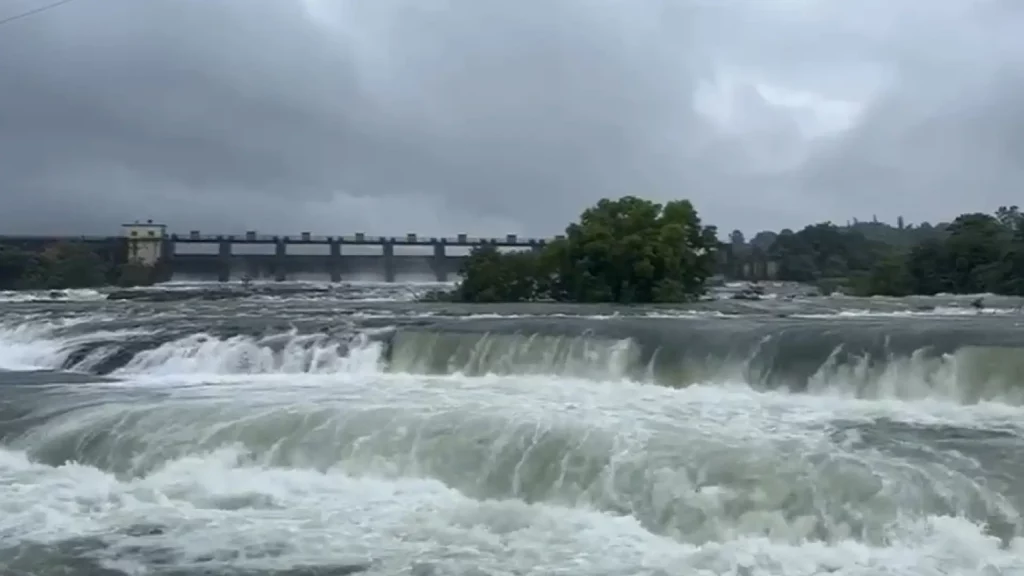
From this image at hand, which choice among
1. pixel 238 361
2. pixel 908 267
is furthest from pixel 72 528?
pixel 908 267

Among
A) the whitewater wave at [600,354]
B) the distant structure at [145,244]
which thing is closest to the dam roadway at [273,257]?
the distant structure at [145,244]

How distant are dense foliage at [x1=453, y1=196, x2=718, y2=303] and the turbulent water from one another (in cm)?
1862

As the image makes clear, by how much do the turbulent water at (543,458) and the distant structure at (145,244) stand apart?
192 ft

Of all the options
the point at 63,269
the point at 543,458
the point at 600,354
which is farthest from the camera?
the point at 63,269

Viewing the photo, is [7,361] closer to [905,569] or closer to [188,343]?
[188,343]

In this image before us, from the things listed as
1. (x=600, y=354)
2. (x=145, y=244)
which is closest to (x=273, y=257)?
(x=145, y=244)

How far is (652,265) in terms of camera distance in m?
38.0

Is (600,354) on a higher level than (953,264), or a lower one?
lower

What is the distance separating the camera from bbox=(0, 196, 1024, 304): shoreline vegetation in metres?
38.5

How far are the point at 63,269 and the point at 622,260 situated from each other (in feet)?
146

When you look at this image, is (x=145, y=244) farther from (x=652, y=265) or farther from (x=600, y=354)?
(x=600, y=354)

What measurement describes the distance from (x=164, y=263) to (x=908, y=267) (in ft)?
174

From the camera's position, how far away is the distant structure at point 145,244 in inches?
2975

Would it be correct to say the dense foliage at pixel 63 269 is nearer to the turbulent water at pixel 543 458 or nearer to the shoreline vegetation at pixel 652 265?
the shoreline vegetation at pixel 652 265
